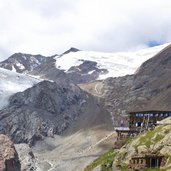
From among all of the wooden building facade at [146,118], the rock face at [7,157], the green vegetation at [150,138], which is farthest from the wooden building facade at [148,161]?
the wooden building facade at [146,118]

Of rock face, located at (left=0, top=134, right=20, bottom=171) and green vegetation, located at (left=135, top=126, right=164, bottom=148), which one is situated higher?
green vegetation, located at (left=135, top=126, right=164, bottom=148)

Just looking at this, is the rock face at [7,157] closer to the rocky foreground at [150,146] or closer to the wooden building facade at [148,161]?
the rocky foreground at [150,146]

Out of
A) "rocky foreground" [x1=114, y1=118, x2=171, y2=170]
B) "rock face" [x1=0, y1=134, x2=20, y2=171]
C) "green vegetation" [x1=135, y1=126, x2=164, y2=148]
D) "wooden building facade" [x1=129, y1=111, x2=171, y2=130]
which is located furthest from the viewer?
"wooden building facade" [x1=129, y1=111, x2=171, y2=130]

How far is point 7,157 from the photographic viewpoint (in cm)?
12462

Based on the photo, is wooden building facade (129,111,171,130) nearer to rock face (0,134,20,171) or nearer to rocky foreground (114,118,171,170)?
rocky foreground (114,118,171,170)

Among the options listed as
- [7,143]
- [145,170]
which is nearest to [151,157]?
[145,170]

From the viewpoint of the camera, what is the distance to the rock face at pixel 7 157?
399 ft

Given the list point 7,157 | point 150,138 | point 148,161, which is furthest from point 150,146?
point 7,157

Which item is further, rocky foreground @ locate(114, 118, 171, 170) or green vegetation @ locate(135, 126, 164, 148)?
green vegetation @ locate(135, 126, 164, 148)

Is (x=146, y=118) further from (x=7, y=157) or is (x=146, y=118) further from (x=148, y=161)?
(x=148, y=161)

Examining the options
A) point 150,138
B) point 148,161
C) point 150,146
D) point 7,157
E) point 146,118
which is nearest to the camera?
point 148,161

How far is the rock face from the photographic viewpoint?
399 ft

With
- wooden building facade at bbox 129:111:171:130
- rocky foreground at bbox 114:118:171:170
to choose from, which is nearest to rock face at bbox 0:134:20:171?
rocky foreground at bbox 114:118:171:170

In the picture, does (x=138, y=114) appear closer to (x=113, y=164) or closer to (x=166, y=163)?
(x=113, y=164)
